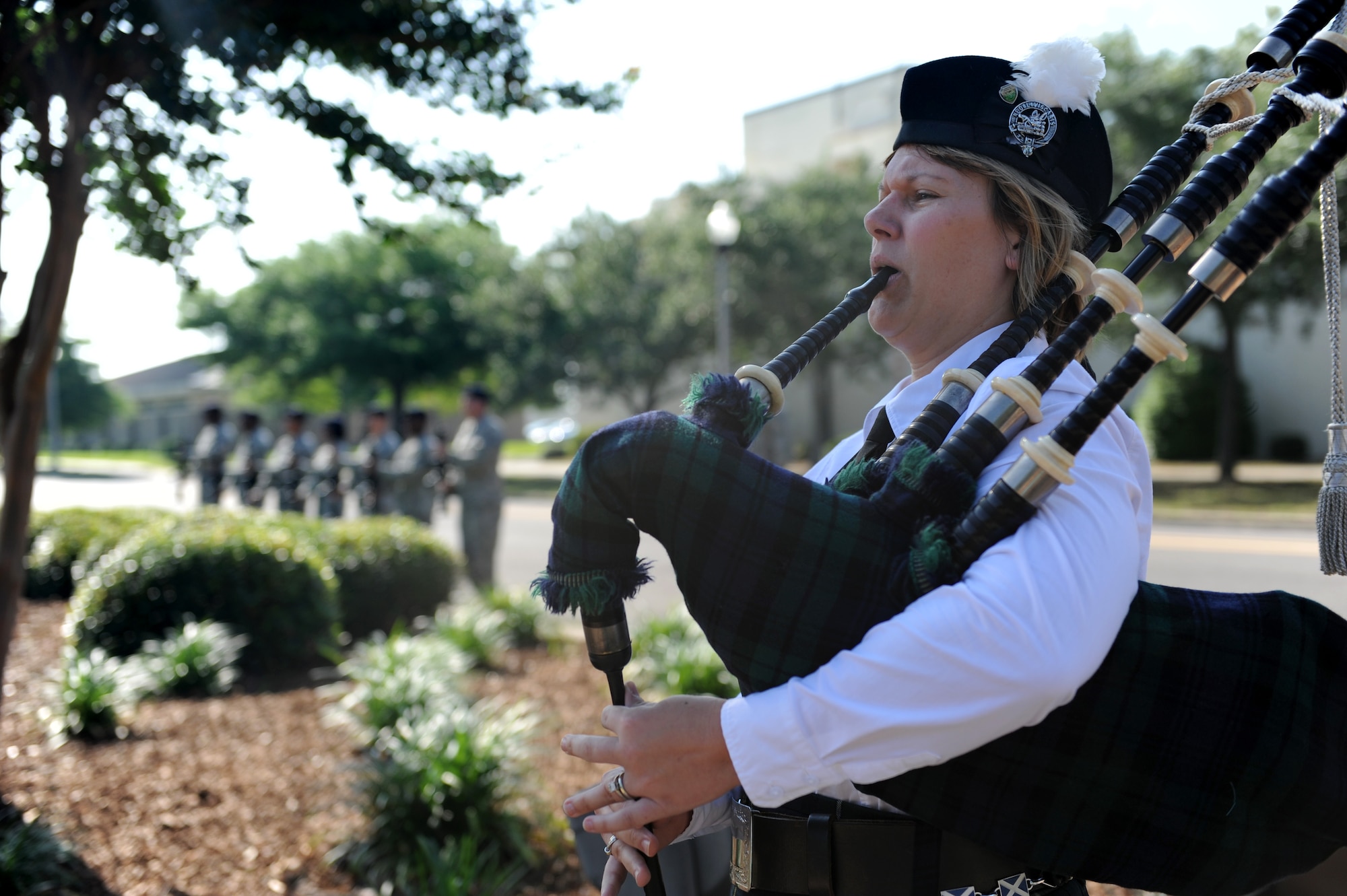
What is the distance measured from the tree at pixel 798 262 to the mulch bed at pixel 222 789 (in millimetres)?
22974

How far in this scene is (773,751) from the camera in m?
1.17

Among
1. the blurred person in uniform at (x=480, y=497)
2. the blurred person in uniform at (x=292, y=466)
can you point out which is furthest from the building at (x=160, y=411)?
the blurred person in uniform at (x=480, y=497)

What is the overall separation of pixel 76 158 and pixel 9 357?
88 centimetres

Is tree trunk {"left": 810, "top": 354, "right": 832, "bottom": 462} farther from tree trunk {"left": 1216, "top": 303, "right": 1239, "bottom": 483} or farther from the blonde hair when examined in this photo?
the blonde hair

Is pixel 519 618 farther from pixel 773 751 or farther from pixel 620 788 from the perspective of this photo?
pixel 773 751

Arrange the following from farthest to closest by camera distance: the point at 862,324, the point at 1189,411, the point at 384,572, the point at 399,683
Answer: the point at 862,324 → the point at 1189,411 → the point at 384,572 → the point at 399,683

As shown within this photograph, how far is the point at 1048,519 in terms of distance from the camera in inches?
44.7

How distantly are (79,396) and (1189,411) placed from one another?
61.5m

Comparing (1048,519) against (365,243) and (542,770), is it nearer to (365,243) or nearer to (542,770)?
(542,770)

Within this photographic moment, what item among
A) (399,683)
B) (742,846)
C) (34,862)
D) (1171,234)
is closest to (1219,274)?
(1171,234)

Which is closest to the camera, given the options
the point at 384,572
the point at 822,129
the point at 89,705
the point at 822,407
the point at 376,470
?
the point at 89,705

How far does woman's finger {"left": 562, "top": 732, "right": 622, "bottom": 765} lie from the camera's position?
50.5 inches

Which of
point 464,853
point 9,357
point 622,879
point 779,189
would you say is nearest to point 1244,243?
point 622,879

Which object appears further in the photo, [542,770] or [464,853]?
[542,770]
